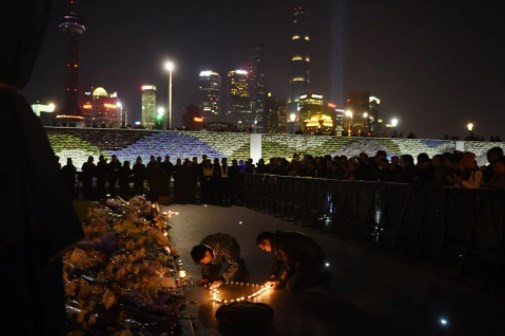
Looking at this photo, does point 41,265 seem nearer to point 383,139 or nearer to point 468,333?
point 468,333

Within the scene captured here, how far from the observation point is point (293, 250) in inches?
242

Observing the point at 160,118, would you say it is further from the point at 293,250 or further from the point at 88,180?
the point at 293,250

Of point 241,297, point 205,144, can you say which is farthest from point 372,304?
point 205,144

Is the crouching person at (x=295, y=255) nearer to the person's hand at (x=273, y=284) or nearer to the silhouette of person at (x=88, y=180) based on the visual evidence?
the person's hand at (x=273, y=284)

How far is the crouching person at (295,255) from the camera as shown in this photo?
6094 millimetres

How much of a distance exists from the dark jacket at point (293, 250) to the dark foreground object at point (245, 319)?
4.03ft

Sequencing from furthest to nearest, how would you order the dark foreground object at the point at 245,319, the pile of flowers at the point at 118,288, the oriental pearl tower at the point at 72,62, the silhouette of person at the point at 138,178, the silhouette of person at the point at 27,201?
the oriental pearl tower at the point at 72,62, the silhouette of person at the point at 138,178, the dark foreground object at the point at 245,319, the pile of flowers at the point at 118,288, the silhouette of person at the point at 27,201

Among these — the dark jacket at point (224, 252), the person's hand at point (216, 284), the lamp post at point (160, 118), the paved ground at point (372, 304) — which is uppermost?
the lamp post at point (160, 118)

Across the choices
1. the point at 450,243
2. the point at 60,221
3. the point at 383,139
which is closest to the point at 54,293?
the point at 60,221

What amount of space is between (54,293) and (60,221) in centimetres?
35

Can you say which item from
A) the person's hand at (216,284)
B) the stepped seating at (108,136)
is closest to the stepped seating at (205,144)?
the stepped seating at (108,136)

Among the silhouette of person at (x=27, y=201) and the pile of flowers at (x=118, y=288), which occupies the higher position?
the silhouette of person at (x=27, y=201)

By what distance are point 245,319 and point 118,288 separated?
1251 millimetres

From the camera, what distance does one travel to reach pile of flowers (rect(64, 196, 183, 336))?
403 cm
